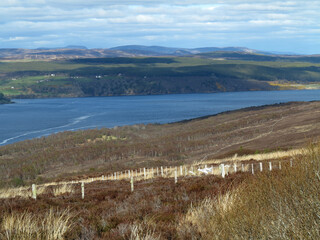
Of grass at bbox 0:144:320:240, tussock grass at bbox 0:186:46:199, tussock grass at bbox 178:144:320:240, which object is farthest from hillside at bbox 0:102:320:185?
tussock grass at bbox 178:144:320:240

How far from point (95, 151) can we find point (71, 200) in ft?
181

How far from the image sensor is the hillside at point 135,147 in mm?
48844

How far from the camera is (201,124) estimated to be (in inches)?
3652

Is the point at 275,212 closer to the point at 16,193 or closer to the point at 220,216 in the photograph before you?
the point at 220,216

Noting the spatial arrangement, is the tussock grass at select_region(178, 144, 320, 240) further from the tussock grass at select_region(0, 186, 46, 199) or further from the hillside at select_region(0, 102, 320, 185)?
the hillside at select_region(0, 102, 320, 185)

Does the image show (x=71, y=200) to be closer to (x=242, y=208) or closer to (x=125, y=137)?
(x=242, y=208)

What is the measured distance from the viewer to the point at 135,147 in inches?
2685

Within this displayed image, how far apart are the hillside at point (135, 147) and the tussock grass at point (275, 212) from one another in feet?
110

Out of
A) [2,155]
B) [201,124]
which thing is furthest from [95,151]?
[201,124]

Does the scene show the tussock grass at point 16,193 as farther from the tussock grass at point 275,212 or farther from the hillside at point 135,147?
the hillside at point 135,147

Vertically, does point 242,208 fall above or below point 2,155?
above

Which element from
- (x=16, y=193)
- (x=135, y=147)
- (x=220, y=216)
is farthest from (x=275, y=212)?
(x=135, y=147)

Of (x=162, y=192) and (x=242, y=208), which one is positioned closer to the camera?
(x=242, y=208)

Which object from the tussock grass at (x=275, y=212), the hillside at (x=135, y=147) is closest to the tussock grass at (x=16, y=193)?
the tussock grass at (x=275, y=212)
